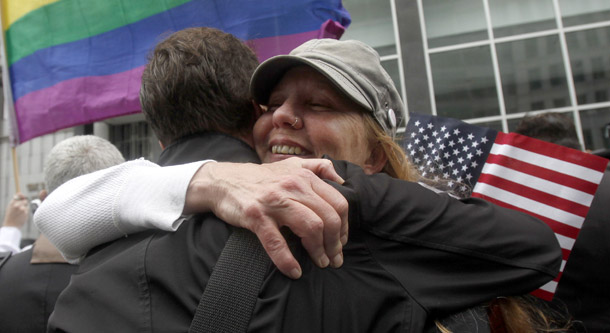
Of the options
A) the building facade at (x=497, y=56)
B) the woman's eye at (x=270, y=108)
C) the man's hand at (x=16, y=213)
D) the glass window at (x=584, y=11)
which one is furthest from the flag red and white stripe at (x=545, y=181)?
the glass window at (x=584, y=11)

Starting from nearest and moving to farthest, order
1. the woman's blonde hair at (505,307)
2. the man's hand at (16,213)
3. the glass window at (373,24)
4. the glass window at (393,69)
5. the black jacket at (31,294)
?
1. the woman's blonde hair at (505,307)
2. the black jacket at (31,294)
3. the man's hand at (16,213)
4. the glass window at (393,69)
5. the glass window at (373,24)

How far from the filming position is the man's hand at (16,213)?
3982mm

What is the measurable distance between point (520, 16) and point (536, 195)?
928 centimetres

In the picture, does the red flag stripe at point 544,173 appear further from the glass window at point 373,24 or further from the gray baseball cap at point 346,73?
the glass window at point 373,24

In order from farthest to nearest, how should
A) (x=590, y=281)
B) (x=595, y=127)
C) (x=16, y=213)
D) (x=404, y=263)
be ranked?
(x=595, y=127) < (x=16, y=213) < (x=590, y=281) < (x=404, y=263)

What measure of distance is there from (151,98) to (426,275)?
1.05 meters

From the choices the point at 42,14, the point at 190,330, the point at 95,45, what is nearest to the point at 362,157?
the point at 190,330

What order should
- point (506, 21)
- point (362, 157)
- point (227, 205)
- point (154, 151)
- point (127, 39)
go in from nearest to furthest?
point (227, 205) < point (362, 157) < point (127, 39) < point (506, 21) < point (154, 151)

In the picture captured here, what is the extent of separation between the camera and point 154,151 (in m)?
12.3

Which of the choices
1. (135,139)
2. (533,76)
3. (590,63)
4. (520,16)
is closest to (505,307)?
(533,76)

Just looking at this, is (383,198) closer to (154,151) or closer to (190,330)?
(190,330)

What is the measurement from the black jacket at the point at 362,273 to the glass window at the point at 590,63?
9.76 m

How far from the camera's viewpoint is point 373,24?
10.6 m

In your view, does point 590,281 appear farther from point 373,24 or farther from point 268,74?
point 373,24
